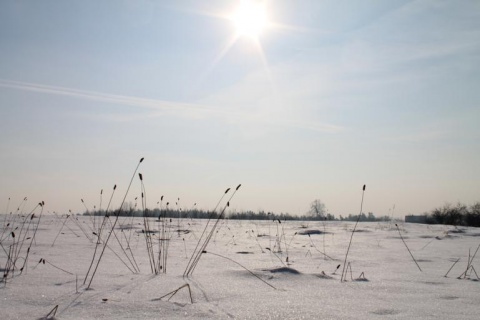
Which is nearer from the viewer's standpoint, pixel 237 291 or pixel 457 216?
pixel 237 291

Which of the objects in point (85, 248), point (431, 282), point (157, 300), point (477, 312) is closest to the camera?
point (477, 312)

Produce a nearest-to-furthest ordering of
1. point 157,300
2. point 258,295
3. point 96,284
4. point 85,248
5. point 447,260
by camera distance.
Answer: point 157,300
point 258,295
point 96,284
point 447,260
point 85,248

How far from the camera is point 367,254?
169 inches

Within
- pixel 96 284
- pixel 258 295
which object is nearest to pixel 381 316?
pixel 258 295

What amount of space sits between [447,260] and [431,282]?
155cm

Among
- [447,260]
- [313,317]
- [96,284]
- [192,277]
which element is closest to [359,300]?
[313,317]

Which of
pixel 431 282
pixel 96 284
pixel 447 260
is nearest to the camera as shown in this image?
pixel 96 284

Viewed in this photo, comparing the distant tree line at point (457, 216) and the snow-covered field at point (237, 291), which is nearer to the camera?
the snow-covered field at point (237, 291)

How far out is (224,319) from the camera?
1615 millimetres

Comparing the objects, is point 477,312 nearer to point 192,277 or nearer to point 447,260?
point 192,277

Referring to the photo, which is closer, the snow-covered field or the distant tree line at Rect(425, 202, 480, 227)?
the snow-covered field

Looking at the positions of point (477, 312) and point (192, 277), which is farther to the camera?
point (192, 277)

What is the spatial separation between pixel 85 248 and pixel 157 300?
2.70 m

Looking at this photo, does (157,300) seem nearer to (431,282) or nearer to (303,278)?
(303,278)
